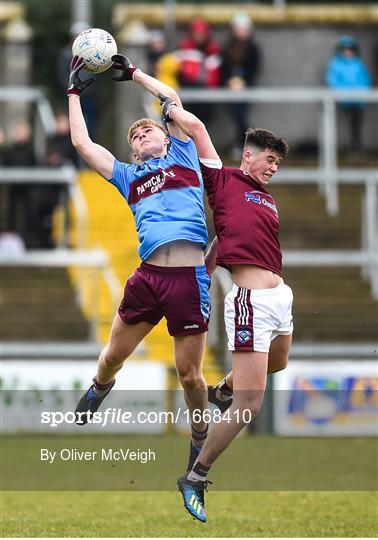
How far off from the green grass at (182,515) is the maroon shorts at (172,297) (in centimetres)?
159

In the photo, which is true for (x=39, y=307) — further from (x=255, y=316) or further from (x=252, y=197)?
(x=255, y=316)

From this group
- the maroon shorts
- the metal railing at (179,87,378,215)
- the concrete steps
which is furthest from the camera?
the metal railing at (179,87,378,215)

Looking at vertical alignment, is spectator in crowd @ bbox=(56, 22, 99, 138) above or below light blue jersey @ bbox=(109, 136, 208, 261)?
below

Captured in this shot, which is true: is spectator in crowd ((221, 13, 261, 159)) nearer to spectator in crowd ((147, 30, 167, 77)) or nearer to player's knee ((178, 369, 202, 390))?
spectator in crowd ((147, 30, 167, 77))

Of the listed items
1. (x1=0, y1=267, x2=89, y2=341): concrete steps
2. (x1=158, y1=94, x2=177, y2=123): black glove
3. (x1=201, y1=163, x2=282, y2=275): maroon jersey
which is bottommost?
(x1=0, y1=267, x2=89, y2=341): concrete steps

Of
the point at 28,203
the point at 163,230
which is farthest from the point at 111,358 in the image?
the point at 28,203

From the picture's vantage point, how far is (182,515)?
12.6 m

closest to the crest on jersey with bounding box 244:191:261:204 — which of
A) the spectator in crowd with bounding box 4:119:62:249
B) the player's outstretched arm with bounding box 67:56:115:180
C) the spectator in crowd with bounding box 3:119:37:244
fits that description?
the player's outstretched arm with bounding box 67:56:115:180

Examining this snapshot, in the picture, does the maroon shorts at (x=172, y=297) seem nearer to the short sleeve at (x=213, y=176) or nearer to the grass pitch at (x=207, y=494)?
the short sleeve at (x=213, y=176)

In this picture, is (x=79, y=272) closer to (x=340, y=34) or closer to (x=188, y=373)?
(x=340, y=34)

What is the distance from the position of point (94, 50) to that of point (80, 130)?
526 mm

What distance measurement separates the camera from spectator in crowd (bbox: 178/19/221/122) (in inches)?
837

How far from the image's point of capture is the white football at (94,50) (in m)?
10.7

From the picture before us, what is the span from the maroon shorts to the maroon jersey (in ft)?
0.86
